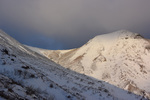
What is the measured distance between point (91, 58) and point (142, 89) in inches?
774

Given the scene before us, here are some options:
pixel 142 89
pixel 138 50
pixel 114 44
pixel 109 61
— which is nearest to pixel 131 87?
pixel 142 89

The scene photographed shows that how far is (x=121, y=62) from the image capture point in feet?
116

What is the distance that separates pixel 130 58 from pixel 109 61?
5527 mm

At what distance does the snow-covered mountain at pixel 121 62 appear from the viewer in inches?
1089

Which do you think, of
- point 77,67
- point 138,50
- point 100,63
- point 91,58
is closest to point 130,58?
point 138,50

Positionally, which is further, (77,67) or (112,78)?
(77,67)

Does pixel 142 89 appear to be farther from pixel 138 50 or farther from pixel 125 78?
pixel 138 50

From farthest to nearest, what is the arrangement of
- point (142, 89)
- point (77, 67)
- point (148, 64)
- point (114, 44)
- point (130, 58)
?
1. point (114, 44)
2. point (77, 67)
3. point (130, 58)
4. point (148, 64)
5. point (142, 89)

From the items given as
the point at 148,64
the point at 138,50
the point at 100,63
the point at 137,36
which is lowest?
the point at 100,63

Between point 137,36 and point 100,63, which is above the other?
point 137,36

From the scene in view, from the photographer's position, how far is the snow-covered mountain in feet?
90.8

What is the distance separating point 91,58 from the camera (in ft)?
138

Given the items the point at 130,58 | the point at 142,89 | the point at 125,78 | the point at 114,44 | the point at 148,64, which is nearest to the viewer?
the point at 142,89

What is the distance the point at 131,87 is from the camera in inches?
1003
